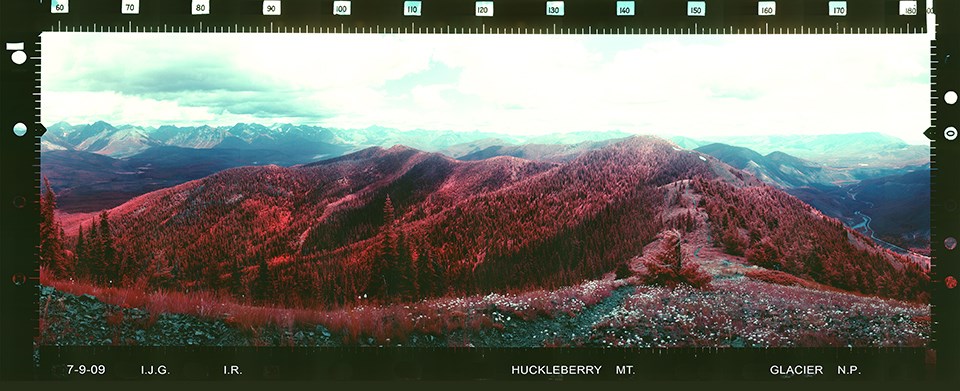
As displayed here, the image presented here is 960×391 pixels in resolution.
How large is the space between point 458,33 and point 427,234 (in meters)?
2.80

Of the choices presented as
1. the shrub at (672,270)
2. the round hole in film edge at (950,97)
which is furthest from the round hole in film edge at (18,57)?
the round hole in film edge at (950,97)

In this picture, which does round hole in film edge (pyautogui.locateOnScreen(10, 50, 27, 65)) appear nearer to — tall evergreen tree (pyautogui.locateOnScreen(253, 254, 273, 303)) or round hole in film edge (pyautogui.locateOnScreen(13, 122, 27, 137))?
round hole in film edge (pyautogui.locateOnScreen(13, 122, 27, 137))

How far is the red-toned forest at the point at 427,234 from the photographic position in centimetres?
505

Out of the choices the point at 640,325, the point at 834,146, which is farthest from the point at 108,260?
the point at 834,146

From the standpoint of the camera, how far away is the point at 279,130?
530 cm

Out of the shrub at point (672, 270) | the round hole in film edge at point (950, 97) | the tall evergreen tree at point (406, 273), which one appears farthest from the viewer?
the tall evergreen tree at point (406, 273)

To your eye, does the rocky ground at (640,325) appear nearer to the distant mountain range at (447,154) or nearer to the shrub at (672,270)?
the shrub at (672,270)

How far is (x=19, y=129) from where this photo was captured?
4.94m

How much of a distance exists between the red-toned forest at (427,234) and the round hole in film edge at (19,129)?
866mm

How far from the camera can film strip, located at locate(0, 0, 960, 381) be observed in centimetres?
484

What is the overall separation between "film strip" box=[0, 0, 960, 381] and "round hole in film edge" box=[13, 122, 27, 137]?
0.01 meters

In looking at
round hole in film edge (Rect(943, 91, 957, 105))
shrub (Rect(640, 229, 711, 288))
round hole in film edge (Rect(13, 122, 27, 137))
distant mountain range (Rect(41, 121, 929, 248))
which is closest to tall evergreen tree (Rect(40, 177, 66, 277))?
distant mountain range (Rect(41, 121, 929, 248))

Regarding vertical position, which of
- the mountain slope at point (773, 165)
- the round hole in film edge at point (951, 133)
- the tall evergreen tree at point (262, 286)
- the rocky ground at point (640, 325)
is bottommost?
the rocky ground at point (640, 325)

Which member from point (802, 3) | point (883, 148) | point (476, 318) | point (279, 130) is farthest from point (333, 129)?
point (883, 148)
